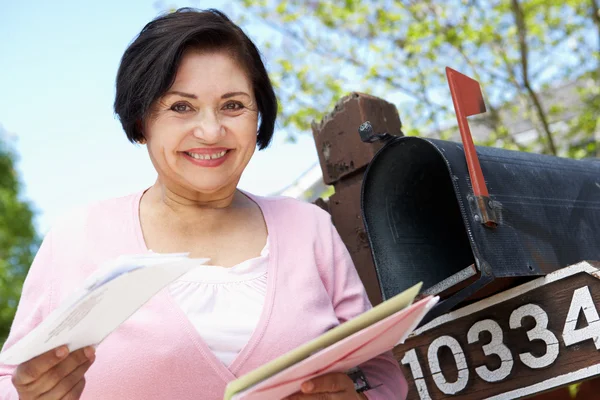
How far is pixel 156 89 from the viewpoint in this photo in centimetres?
178

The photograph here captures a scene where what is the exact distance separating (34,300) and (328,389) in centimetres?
81

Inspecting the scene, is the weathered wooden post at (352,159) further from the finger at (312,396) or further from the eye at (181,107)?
the finger at (312,396)

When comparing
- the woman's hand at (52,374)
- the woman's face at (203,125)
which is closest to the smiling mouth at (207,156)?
the woman's face at (203,125)

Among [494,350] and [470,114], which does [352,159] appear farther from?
[494,350]

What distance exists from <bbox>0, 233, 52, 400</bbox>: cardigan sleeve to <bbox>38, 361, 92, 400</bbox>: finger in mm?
287

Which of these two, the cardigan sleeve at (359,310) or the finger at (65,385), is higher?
the finger at (65,385)

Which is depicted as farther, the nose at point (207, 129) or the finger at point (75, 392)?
the nose at point (207, 129)

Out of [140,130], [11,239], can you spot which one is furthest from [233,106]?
[11,239]

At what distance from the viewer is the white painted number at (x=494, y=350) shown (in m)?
1.84

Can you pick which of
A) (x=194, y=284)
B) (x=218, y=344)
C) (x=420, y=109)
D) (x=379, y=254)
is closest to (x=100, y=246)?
(x=194, y=284)

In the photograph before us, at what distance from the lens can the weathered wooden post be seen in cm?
239

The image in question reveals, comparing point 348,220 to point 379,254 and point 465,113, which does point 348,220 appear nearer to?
point 379,254

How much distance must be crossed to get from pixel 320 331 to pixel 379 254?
0.32 metres

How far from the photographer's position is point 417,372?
2057 mm
